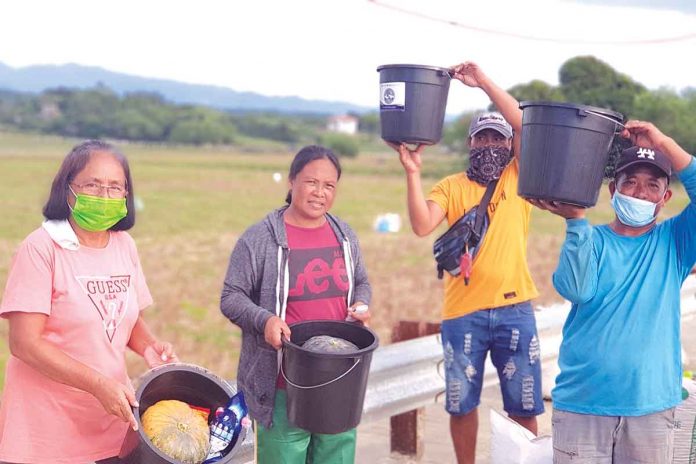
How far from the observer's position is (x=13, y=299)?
259 centimetres

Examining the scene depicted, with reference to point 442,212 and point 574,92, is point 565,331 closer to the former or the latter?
point 442,212

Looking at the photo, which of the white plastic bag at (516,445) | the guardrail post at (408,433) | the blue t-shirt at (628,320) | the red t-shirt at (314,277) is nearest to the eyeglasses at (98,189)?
the red t-shirt at (314,277)

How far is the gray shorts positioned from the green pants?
936 millimetres

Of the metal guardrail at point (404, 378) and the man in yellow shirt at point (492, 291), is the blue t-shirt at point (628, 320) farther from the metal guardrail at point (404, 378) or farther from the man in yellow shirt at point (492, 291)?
the metal guardrail at point (404, 378)

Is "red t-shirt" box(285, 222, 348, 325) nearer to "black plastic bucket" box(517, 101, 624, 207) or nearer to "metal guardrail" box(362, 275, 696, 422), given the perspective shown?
"black plastic bucket" box(517, 101, 624, 207)

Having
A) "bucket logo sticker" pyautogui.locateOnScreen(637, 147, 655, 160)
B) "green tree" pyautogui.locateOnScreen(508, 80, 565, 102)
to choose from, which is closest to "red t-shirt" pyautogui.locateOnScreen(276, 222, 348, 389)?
"bucket logo sticker" pyautogui.locateOnScreen(637, 147, 655, 160)

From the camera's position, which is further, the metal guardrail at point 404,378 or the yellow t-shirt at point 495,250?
the metal guardrail at point 404,378

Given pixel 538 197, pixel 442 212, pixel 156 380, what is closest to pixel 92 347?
pixel 156 380

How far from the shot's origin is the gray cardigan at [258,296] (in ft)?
11.3

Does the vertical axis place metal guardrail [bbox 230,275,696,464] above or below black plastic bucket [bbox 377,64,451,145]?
below

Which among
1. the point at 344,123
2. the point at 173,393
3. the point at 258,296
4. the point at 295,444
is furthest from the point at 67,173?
the point at 344,123

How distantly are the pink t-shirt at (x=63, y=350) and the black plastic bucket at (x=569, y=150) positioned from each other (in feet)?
4.97

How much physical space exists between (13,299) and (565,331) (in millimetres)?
1997

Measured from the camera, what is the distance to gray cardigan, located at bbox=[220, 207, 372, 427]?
11.3ft
